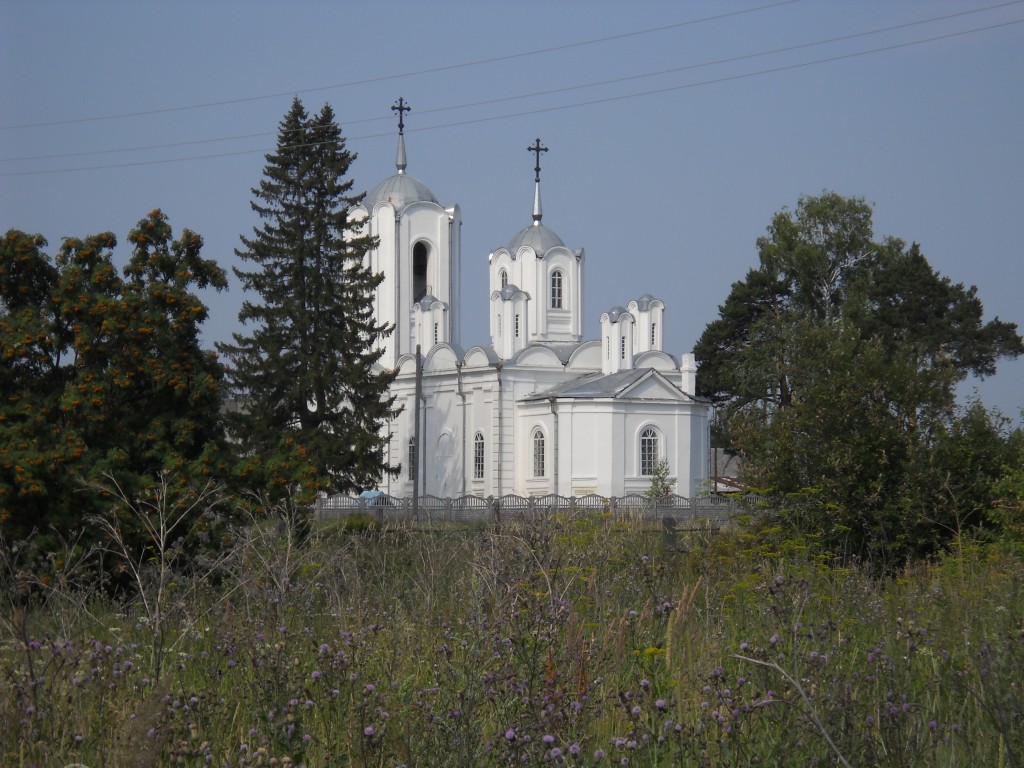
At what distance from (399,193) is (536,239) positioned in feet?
19.3

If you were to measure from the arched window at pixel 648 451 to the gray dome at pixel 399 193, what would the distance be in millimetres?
14206

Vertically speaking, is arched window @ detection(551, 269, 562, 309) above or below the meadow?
above

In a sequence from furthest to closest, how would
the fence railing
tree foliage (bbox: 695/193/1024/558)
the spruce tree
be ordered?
the spruce tree < the fence railing < tree foliage (bbox: 695/193/1024/558)

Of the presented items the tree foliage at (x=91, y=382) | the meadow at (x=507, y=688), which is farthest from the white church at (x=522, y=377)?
the meadow at (x=507, y=688)

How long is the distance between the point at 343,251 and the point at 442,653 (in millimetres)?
31048

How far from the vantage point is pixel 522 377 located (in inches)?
1718

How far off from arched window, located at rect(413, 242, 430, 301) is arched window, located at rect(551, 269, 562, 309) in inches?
212

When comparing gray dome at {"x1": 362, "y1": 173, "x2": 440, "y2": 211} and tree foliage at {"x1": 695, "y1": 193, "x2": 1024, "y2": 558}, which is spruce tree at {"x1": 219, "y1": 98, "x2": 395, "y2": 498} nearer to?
gray dome at {"x1": 362, "y1": 173, "x2": 440, "y2": 211}

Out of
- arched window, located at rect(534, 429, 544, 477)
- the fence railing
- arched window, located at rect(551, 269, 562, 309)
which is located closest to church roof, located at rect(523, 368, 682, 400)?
arched window, located at rect(534, 429, 544, 477)

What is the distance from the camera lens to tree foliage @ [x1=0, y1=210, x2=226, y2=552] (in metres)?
12.2

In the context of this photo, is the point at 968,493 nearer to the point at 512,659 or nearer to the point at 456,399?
the point at 512,659

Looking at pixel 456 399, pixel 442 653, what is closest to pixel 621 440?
pixel 456 399

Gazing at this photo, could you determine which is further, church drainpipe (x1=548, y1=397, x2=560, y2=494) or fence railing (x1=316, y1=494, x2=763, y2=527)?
church drainpipe (x1=548, y1=397, x2=560, y2=494)

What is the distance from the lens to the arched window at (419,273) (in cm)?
5028
